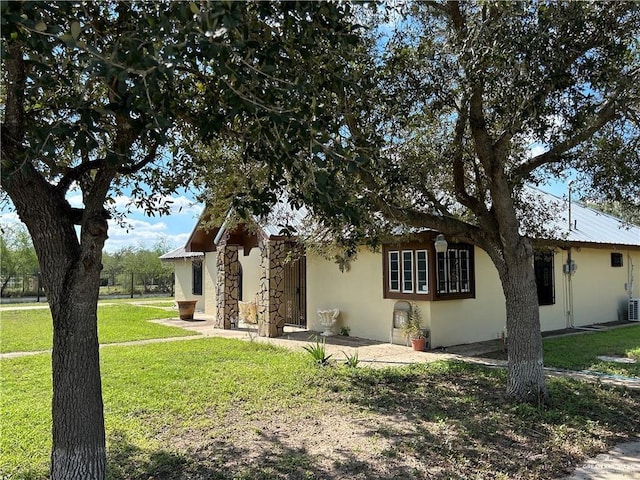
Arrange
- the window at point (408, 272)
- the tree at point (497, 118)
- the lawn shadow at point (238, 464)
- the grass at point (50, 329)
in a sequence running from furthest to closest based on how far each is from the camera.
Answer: the grass at point (50, 329), the window at point (408, 272), the tree at point (497, 118), the lawn shadow at point (238, 464)

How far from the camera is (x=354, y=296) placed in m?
12.8

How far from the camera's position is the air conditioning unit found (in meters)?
16.2

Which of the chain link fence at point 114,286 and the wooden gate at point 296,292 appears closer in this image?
the wooden gate at point 296,292

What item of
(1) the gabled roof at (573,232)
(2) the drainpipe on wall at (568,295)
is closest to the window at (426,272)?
(1) the gabled roof at (573,232)

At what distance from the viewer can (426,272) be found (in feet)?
35.8

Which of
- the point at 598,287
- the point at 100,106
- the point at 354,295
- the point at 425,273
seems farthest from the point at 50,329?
the point at 598,287

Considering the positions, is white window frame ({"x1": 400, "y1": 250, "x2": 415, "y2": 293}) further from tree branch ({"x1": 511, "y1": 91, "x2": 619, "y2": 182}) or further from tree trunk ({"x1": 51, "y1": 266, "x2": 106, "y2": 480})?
tree trunk ({"x1": 51, "y1": 266, "x2": 106, "y2": 480})

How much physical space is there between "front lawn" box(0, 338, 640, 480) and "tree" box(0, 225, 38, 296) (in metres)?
28.2

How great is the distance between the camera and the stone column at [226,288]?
14898 mm

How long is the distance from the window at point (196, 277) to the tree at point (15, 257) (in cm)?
1754

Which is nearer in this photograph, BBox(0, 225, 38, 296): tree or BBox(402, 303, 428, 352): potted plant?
BBox(402, 303, 428, 352): potted plant

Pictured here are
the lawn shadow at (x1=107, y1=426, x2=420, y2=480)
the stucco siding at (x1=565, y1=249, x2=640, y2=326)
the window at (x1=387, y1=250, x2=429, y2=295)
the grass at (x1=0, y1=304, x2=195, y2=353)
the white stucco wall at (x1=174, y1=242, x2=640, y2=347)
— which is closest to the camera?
the lawn shadow at (x1=107, y1=426, x2=420, y2=480)

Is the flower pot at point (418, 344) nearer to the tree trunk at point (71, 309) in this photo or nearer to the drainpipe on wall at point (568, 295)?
the drainpipe on wall at point (568, 295)

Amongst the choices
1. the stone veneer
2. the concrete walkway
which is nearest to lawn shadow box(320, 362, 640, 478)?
the concrete walkway
